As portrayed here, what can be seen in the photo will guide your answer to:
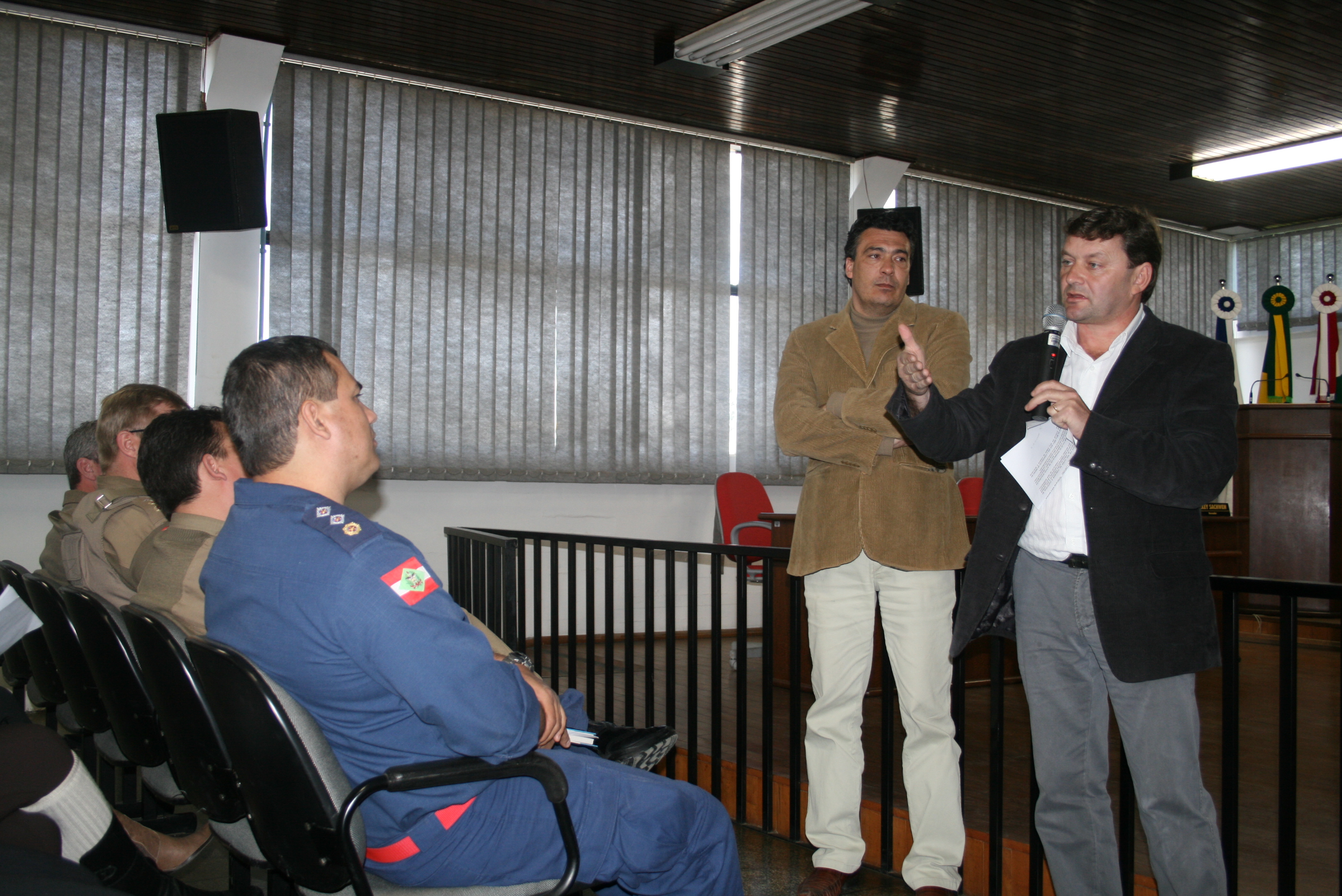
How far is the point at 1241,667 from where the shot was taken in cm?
505

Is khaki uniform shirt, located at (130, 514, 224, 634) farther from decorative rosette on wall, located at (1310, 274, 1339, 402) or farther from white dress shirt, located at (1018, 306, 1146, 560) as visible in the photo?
decorative rosette on wall, located at (1310, 274, 1339, 402)

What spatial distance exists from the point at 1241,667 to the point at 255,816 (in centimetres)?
513

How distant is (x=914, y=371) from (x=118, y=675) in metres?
1.74

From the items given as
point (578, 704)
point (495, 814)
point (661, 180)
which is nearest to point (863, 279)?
point (578, 704)

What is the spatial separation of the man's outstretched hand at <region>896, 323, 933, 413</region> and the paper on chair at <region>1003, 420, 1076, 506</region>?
199 millimetres

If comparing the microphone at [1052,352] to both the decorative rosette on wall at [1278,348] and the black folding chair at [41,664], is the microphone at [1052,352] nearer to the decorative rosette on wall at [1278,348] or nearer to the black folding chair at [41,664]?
the black folding chair at [41,664]

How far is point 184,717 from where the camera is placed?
1.64 meters

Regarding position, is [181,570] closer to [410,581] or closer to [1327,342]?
Answer: [410,581]

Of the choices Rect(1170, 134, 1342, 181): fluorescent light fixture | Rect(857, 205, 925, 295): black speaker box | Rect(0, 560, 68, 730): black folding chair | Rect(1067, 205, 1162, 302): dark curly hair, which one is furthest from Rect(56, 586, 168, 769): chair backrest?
Rect(1170, 134, 1342, 181): fluorescent light fixture

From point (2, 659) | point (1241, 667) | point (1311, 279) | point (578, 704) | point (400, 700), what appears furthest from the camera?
point (1311, 279)

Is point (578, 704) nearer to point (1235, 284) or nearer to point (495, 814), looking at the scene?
point (495, 814)

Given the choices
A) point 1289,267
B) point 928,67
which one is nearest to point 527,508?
point 928,67

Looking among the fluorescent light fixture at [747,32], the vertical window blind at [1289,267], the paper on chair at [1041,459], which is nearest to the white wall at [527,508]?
the fluorescent light fixture at [747,32]

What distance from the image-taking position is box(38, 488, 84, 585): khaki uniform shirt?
279 centimetres
